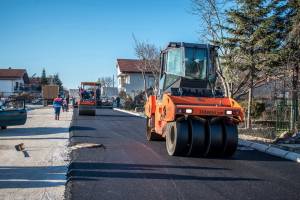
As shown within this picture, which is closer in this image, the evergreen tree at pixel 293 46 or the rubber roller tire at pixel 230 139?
the rubber roller tire at pixel 230 139

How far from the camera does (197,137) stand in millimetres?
11047

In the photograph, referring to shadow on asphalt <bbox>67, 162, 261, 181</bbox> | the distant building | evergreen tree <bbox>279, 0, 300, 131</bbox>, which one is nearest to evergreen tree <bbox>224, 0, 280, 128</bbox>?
evergreen tree <bbox>279, 0, 300, 131</bbox>

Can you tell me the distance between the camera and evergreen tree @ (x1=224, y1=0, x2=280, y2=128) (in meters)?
19.3

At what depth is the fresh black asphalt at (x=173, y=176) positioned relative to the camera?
7.28 metres

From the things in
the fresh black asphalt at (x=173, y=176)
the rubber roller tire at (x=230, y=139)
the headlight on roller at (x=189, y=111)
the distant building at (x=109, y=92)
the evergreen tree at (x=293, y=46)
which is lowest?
the fresh black asphalt at (x=173, y=176)

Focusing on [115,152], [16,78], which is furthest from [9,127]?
[16,78]

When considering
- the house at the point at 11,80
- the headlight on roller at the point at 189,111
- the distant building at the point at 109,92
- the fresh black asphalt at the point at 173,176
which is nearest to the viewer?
the fresh black asphalt at the point at 173,176

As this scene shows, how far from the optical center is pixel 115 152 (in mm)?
11797

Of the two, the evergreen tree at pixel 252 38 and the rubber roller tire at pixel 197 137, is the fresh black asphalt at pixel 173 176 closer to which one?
the rubber roller tire at pixel 197 137

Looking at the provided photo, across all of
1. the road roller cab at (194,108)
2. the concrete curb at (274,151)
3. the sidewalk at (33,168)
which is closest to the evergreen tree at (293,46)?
the concrete curb at (274,151)

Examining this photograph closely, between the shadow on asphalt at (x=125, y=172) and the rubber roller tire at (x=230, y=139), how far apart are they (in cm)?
166

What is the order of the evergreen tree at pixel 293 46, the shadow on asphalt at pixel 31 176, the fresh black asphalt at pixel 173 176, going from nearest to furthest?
the fresh black asphalt at pixel 173 176 → the shadow on asphalt at pixel 31 176 → the evergreen tree at pixel 293 46

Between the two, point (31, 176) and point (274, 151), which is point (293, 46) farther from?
point (31, 176)

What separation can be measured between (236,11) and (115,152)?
11033mm
